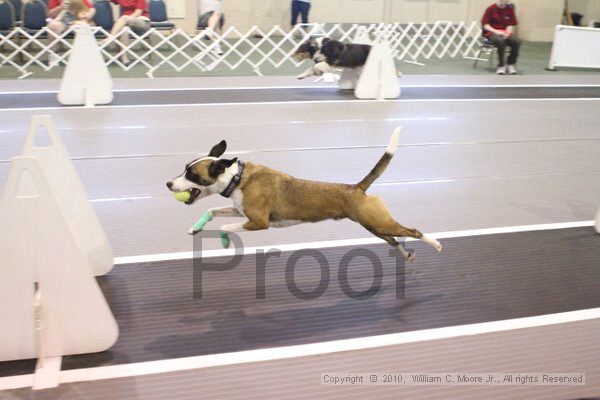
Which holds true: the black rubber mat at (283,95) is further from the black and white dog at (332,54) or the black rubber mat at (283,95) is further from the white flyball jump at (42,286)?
the white flyball jump at (42,286)

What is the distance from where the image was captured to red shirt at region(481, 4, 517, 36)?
12.0 meters

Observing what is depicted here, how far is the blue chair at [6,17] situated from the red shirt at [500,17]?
28.9 feet

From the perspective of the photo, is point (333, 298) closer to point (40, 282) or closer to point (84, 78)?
point (40, 282)

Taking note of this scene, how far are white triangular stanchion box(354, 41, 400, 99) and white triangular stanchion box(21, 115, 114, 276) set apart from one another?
20.4 ft

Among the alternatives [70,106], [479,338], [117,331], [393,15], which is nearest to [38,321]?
[117,331]

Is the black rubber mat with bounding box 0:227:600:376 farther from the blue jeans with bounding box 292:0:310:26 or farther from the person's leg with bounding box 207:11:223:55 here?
the blue jeans with bounding box 292:0:310:26

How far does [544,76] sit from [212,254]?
10.1m

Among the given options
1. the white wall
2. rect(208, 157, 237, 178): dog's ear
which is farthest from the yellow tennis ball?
the white wall

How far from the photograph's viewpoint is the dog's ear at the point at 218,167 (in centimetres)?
298

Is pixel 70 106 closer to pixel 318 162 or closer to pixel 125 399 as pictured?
pixel 318 162

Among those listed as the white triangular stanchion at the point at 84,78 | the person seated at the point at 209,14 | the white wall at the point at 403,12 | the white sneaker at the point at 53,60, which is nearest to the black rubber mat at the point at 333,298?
the white triangular stanchion at the point at 84,78

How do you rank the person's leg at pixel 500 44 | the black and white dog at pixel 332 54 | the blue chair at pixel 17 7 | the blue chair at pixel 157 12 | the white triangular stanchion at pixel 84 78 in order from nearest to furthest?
the white triangular stanchion at pixel 84 78
the black and white dog at pixel 332 54
the blue chair at pixel 17 7
the person's leg at pixel 500 44
the blue chair at pixel 157 12

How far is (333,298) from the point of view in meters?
3.42

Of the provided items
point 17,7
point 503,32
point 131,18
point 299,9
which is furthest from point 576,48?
point 17,7
